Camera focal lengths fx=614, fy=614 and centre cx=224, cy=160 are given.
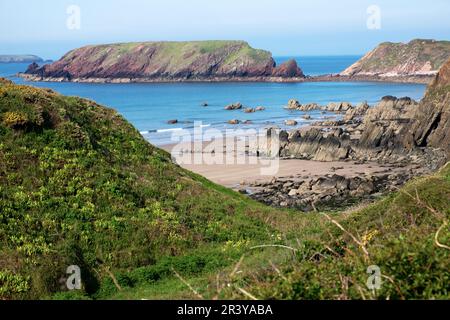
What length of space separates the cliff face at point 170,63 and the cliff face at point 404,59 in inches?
822

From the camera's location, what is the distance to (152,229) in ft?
62.6

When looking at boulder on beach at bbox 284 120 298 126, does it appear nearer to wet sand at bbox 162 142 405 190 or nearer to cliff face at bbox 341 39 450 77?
wet sand at bbox 162 142 405 190

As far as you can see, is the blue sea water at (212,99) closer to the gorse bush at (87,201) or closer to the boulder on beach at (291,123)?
the boulder on beach at (291,123)

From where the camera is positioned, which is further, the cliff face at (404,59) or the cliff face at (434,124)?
the cliff face at (404,59)

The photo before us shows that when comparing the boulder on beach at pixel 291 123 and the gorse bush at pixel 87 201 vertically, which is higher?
the gorse bush at pixel 87 201

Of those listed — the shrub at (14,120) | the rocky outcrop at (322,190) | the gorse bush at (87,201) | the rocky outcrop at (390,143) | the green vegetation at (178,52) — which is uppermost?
the green vegetation at (178,52)

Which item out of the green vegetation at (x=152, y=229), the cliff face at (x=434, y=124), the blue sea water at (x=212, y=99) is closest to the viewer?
the green vegetation at (x=152, y=229)

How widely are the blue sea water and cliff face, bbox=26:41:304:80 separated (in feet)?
51.0

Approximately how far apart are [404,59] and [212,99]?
244ft

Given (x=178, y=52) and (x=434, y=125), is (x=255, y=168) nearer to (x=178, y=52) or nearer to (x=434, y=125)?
(x=434, y=125)

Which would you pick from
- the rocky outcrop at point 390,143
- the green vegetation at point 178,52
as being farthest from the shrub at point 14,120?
the green vegetation at point 178,52

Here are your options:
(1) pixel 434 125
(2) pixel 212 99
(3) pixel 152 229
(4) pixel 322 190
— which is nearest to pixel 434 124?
(1) pixel 434 125

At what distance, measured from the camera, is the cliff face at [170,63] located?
525 ft

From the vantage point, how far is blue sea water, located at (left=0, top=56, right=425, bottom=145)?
73.9 m
